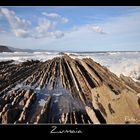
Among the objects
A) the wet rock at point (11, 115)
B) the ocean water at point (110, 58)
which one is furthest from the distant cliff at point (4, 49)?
the wet rock at point (11, 115)

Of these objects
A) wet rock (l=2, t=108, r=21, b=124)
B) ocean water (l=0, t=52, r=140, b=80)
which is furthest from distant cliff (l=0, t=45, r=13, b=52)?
wet rock (l=2, t=108, r=21, b=124)

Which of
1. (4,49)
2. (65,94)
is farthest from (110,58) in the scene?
(4,49)

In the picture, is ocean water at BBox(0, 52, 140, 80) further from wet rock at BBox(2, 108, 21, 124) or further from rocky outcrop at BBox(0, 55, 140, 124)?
wet rock at BBox(2, 108, 21, 124)

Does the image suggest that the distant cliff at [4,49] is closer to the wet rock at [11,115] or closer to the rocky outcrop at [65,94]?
the rocky outcrop at [65,94]

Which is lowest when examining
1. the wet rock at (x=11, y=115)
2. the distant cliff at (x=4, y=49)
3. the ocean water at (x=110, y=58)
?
the wet rock at (x=11, y=115)

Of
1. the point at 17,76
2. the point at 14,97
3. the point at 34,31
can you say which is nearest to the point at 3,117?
the point at 14,97
